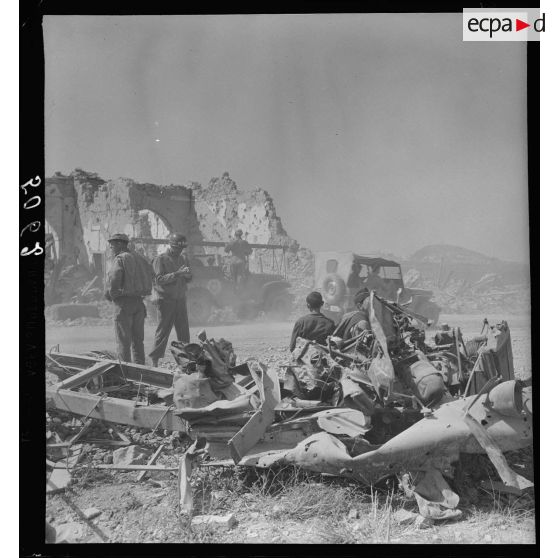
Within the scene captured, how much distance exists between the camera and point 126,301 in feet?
14.5

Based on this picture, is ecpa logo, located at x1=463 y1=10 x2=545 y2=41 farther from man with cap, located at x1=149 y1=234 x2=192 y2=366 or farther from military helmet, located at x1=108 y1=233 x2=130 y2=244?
military helmet, located at x1=108 y1=233 x2=130 y2=244

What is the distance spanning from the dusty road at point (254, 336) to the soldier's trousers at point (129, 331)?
0.21 ft

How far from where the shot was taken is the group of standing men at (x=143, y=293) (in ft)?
14.3

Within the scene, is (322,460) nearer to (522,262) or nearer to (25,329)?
(522,262)

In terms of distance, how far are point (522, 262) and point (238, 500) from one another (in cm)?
278

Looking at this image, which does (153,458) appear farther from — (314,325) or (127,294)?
(314,325)

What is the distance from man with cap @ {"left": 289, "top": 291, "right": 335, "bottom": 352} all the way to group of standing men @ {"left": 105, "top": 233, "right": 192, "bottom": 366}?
0.89 meters

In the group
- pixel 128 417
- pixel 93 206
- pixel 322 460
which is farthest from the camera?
pixel 93 206

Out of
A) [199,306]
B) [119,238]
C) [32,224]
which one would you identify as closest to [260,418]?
[199,306]

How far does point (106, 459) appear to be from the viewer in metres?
4.04

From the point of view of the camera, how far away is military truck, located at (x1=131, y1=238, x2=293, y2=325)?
436 centimetres

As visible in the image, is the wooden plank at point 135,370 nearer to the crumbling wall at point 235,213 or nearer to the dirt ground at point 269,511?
the dirt ground at point 269,511

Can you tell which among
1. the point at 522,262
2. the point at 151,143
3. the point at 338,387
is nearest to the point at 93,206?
the point at 151,143

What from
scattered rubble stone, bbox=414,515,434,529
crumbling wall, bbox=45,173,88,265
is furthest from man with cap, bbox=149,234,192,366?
scattered rubble stone, bbox=414,515,434,529
